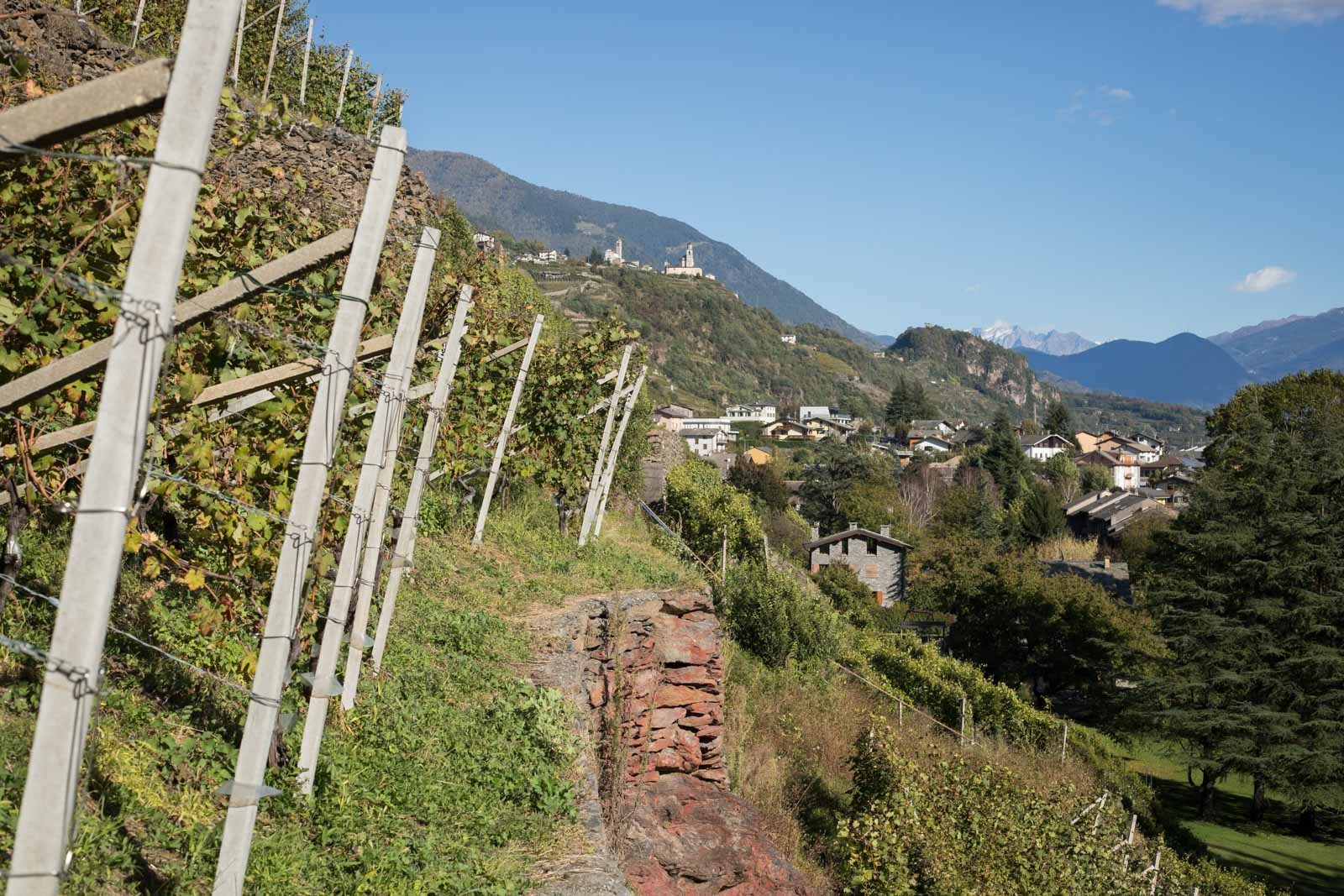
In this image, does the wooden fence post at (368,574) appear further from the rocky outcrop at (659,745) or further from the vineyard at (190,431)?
the rocky outcrop at (659,745)

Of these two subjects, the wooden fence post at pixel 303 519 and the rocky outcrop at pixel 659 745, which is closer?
the wooden fence post at pixel 303 519

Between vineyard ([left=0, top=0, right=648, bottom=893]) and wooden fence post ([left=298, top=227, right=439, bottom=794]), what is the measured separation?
0.05ft

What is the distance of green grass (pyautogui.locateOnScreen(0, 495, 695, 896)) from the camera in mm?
4387

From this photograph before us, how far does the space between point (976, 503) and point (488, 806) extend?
2445 inches

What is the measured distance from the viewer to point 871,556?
55.5 m

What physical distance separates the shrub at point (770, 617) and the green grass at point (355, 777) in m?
7.09

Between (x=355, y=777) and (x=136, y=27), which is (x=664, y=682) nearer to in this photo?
(x=355, y=777)

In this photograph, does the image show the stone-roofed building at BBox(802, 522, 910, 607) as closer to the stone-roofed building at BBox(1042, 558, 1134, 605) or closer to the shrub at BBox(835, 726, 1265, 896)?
the stone-roofed building at BBox(1042, 558, 1134, 605)

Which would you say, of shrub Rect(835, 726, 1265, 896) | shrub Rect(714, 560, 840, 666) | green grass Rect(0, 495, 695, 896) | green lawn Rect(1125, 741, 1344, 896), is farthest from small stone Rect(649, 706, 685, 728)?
green lawn Rect(1125, 741, 1344, 896)

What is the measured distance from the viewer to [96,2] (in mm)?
17625

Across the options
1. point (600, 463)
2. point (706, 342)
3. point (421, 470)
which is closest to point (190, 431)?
point (421, 470)

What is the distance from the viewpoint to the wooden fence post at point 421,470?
720cm

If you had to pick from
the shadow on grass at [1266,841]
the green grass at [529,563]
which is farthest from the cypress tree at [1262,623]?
the green grass at [529,563]

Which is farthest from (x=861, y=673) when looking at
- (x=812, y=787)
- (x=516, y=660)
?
(x=516, y=660)
